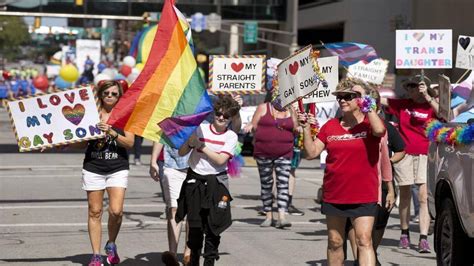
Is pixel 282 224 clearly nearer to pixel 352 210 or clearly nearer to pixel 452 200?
pixel 452 200

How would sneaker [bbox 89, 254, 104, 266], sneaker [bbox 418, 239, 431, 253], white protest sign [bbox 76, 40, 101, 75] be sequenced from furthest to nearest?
1. white protest sign [bbox 76, 40, 101, 75]
2. sneaker [bbox 418, 239, 431, 253]
3. sneaker [bbox 89, 254, 104, 266]

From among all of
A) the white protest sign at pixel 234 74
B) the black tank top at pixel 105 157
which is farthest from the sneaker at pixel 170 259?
the white protest sign at pixel 234 74

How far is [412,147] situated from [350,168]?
13.4 feet

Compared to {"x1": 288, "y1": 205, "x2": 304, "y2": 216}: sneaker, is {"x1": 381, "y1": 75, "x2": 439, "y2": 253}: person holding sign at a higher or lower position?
higher

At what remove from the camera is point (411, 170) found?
1258cm

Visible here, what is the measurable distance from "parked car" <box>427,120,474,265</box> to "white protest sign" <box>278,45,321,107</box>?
4.49 ft

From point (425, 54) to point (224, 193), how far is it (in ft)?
17.9

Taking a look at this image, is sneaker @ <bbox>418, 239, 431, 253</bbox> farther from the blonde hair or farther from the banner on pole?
the blonde hair

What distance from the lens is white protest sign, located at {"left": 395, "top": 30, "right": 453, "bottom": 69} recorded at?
558 inches

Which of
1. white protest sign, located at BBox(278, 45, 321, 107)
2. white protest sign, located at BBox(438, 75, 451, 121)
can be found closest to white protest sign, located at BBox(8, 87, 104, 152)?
white protest sign, located at BBox(278, 45, 321, 107)

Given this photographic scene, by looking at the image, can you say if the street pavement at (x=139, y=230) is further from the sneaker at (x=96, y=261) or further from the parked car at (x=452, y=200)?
the parked car at (x=452, y=200)

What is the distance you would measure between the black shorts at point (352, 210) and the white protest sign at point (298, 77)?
98 cm

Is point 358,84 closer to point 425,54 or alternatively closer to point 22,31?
point 425,54

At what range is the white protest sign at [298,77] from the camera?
9094 mm
